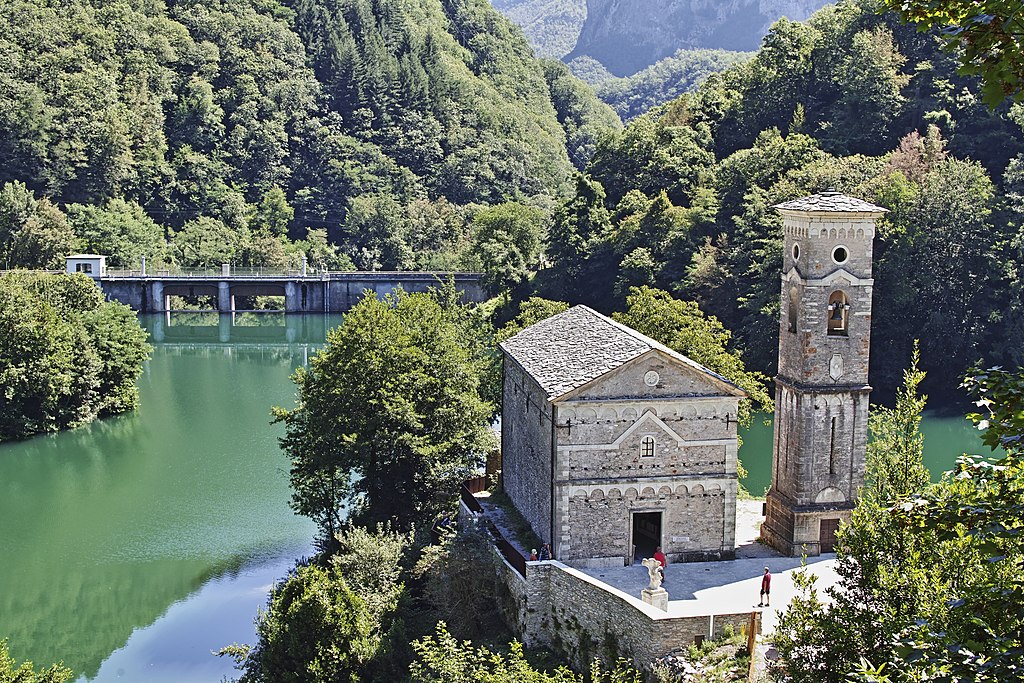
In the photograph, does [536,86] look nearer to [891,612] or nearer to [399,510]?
[399,510]

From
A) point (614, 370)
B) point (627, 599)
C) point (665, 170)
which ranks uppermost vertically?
point (665, 170)

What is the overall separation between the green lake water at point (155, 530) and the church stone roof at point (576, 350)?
30.1ft

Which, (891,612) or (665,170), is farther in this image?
(665,170)

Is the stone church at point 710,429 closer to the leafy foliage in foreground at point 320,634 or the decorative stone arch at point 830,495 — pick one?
the decorative stone arch at point 830,495

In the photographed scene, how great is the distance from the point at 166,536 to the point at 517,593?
566 inches

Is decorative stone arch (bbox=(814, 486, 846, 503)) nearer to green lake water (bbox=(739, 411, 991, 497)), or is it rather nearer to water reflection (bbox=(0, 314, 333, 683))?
green lake water (bbox=(739, 411, 991, 497))

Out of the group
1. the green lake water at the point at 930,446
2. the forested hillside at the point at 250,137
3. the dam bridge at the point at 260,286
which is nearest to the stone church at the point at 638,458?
the green lake water at the point at 930,446

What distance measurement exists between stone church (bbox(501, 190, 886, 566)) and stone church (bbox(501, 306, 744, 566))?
26mm

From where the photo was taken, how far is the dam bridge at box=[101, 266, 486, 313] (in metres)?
89.4

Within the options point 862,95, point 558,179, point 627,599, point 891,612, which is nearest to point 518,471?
point 627,599

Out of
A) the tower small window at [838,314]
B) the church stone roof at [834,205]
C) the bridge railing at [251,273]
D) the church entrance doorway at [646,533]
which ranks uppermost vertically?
the church stone roof at [834,205]

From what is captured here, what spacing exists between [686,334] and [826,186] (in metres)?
20.2

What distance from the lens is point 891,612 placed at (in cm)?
1792

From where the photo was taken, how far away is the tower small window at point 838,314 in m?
28.0
